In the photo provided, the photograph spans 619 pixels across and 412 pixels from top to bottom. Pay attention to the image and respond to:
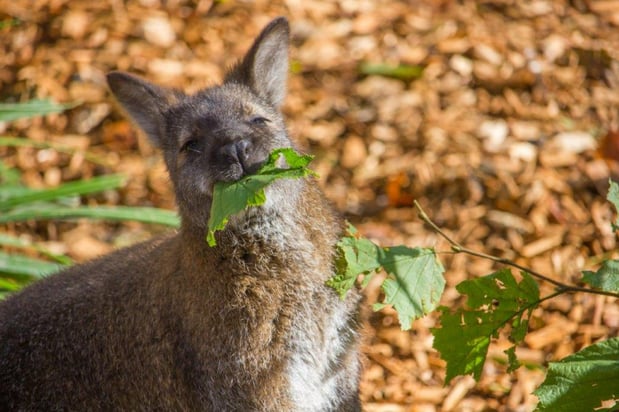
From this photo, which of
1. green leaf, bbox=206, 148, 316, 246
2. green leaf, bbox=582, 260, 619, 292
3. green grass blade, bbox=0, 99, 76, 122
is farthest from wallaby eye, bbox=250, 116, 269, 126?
green grass blade, bbox=0, 99, 76, 122

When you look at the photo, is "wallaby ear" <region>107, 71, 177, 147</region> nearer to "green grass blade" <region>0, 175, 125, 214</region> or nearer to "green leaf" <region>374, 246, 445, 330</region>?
"green grass blade" <region>0, 175, 125, 214</region>

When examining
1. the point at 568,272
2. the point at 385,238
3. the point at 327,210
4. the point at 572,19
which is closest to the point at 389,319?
the point at 385,238

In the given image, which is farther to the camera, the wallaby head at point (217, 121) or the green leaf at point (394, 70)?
the green leaf at point (394, 70)

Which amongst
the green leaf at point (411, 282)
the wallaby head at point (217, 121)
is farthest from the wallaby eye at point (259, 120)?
the green leaf at point (411, 282)

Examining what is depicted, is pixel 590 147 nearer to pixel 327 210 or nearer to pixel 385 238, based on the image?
pixel 385 238

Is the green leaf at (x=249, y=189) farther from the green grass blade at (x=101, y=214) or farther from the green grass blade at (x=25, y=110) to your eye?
the green grass blade at (x=25, y=110)

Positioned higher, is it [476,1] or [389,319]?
[476,1]

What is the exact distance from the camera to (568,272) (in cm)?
586

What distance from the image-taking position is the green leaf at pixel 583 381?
370 cm

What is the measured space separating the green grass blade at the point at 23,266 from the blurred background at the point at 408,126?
25.4 inches

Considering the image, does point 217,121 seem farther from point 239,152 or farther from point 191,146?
point 239,152

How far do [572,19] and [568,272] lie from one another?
256 centimetres

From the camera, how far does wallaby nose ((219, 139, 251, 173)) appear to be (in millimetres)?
4082

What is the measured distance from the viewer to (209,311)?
14.1 ft
